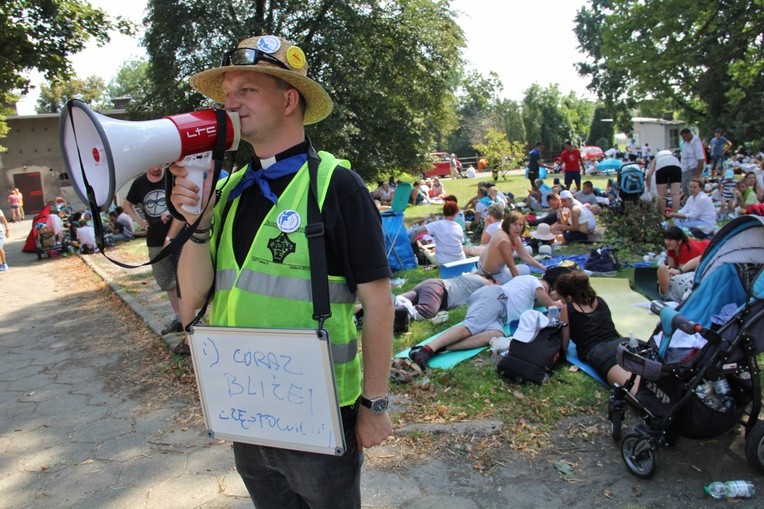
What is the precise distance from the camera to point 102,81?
223ft

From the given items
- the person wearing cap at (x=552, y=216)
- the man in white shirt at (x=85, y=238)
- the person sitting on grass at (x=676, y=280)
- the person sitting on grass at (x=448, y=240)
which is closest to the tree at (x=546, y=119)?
the person wearing cap at (x=552, y=216)

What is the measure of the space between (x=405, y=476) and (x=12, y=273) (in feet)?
40.5

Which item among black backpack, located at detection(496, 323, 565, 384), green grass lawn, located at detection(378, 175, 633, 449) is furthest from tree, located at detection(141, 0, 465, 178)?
black backpack, located at detection(496, 323, 565, 384)

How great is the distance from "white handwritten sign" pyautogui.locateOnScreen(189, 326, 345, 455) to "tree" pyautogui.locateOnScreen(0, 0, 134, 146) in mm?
12493

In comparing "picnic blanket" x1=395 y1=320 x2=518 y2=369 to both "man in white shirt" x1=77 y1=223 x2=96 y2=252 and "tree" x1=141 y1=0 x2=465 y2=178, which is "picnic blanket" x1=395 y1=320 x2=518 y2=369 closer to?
"tree" x1=141 y1=0 x2=465 y2=178

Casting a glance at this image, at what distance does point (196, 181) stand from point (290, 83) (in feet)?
1.45

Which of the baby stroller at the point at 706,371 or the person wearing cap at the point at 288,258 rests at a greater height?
the person wearing cap at the point at 288,258

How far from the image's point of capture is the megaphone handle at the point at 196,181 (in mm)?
1764

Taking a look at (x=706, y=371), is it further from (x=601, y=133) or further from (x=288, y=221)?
(x=601, y=133)

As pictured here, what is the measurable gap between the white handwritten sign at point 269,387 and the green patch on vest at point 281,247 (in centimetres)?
22

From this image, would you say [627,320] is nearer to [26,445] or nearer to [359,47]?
[26,445]

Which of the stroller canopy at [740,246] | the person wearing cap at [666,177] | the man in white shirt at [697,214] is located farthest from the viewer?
the person wearing cap at [666,177]

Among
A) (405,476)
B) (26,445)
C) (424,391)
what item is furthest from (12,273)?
(405,476)

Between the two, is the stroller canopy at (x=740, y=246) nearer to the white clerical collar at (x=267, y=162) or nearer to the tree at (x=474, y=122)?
the white clerical collar at (x=267, y=162)
